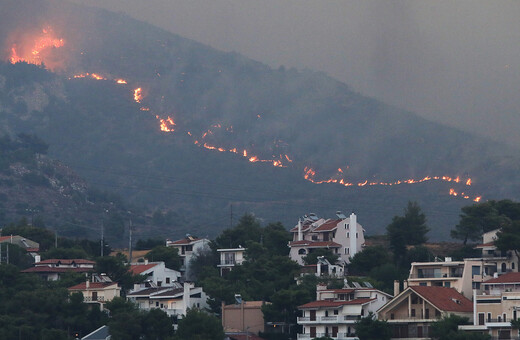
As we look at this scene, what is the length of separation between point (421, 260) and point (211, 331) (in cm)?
3416

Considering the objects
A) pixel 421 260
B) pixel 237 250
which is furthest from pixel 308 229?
pixel 421 260

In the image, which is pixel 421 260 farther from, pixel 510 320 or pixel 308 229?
pixel 510 320

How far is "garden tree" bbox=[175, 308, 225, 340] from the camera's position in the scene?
113500mm

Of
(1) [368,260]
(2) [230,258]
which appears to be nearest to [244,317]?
(1) [368,260]

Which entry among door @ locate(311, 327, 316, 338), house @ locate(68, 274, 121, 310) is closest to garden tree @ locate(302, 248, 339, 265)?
house @ locate(68, 274, 121, 310)

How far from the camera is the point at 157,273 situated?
14575 centimetres

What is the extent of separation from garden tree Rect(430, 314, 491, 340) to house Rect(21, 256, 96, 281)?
51.9 m

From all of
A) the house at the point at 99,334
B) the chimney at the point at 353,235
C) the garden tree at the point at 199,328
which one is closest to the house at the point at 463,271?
the garden tree at the point at 199,328

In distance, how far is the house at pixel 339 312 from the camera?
114375 mm

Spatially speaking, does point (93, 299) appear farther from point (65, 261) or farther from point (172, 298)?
point (65, 261)

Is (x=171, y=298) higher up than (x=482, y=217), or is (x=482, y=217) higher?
(x=482, y=217)

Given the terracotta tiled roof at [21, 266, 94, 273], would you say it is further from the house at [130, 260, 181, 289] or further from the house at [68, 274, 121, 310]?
the house at [68, 274, 121, 310]

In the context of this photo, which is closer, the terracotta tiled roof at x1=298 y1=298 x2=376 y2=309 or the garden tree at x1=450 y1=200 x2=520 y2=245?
the terracotta tiled roof at x1=298 y1=298 x2=376 y2=309

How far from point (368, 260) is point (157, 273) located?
2386 centimetres
